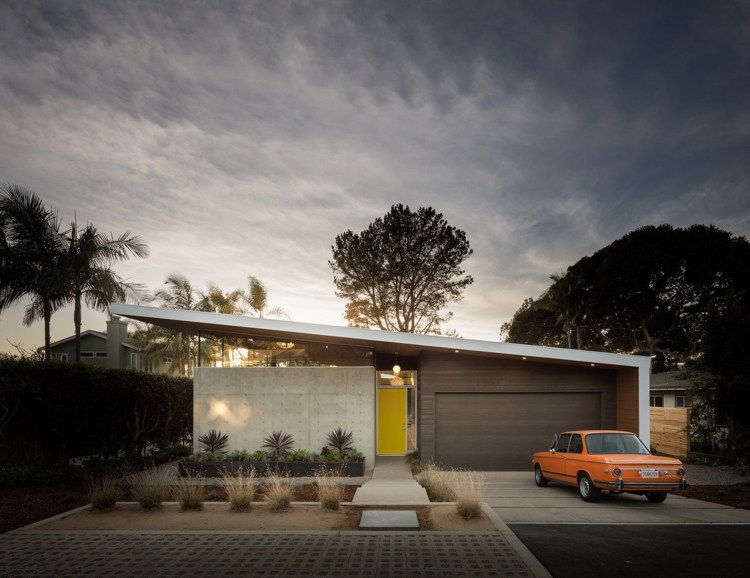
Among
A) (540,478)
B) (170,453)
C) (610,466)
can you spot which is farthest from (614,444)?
(170,453)

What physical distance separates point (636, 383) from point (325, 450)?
8.69 metres

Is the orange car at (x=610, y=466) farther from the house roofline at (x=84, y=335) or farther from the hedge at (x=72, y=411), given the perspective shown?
the house roofline at (x=84, y=335)

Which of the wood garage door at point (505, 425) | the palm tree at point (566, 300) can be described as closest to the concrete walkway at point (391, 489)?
the wood garage door at point (505, 425)

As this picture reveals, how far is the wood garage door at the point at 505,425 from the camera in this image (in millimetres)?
15500

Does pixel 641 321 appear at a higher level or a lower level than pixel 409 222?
lower

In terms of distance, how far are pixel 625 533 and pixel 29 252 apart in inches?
836

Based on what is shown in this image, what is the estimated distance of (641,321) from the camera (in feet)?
121

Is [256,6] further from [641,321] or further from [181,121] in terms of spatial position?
[641,321]

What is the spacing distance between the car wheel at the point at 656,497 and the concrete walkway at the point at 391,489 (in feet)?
14.7

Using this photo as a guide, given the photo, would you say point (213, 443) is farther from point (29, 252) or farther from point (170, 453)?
point (29, 252)

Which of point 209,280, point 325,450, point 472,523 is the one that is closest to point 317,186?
point 325,450

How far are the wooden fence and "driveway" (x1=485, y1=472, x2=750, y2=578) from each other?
7440mm

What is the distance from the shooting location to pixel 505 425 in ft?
51.1

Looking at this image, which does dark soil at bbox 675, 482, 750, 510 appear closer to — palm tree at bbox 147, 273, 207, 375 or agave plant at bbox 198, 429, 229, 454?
agave plant at bbox 198, 429, 229, 454
